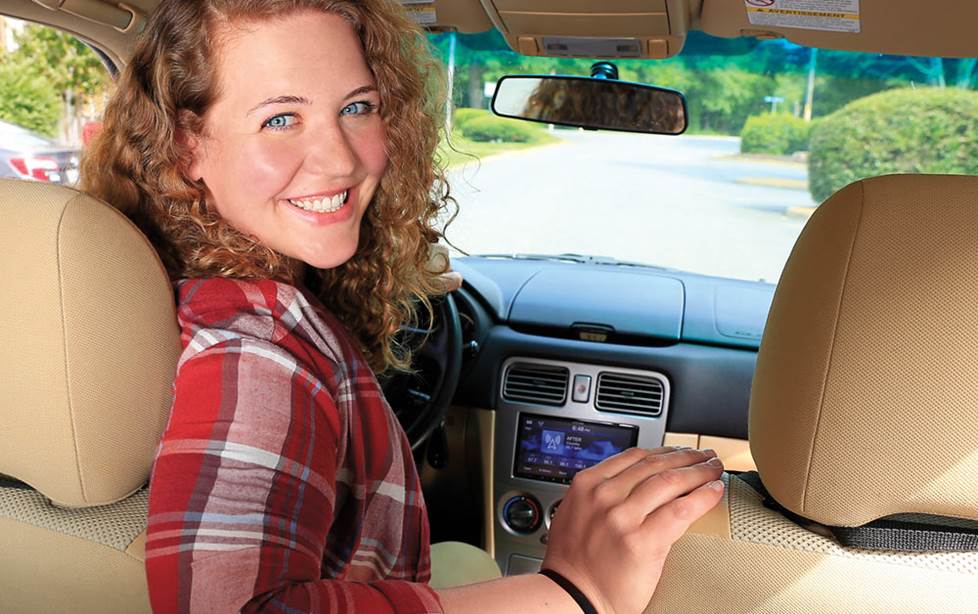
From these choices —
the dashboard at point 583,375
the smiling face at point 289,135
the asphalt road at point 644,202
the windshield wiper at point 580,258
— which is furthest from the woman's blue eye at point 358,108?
the asphalt road at point 644,202

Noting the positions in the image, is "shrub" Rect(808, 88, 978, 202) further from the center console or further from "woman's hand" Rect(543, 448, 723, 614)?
"woman's hand" Rect(543, 448, 723, 614)

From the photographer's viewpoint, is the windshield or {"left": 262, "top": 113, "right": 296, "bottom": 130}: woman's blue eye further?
the windshield

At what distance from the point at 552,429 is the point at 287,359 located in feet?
6.25

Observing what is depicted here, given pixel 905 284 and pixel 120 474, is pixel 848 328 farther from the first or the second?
pixel 120 474

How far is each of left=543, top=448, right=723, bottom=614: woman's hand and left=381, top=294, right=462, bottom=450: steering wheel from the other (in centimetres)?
142

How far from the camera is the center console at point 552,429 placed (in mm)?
3068

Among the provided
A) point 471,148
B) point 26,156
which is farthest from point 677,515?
point 26,156

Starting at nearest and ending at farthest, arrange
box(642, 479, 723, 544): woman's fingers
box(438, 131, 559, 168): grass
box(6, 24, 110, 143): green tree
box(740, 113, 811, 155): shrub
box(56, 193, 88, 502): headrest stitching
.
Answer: box(56, 193, 88, 502): headrest stitching
box(642, 479, 723, 544): woman's fingers
box(438, 131, 559, 168): grass
box(740, 113, 811, 155): shrub
box(6, 24, 110, 143): green tree

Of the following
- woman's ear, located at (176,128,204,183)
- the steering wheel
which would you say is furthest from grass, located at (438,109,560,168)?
woman's ear, located at (176,128,204,183)

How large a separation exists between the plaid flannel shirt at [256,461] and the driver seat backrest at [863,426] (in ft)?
1.60

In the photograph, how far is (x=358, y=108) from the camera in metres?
1.64

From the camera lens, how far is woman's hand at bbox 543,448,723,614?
1.38 metres

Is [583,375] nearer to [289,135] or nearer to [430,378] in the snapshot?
[430,378]

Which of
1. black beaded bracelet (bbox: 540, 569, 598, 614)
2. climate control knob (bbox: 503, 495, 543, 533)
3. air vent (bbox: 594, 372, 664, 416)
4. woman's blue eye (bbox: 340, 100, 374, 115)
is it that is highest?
woman's blue eye (bbox: 340, 100, 374, 115)
